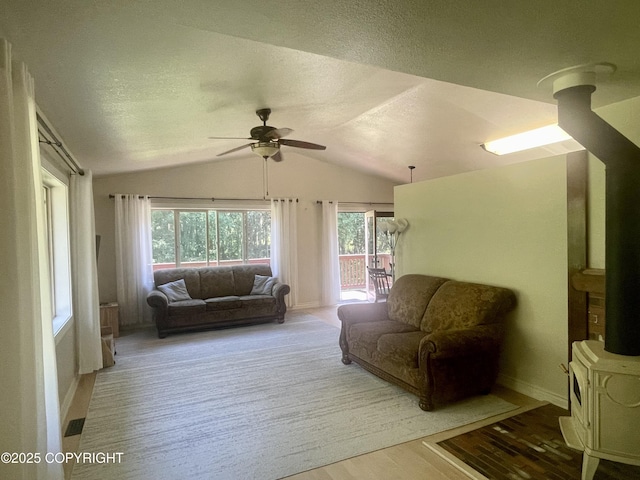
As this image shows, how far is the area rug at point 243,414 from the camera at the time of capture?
2.38 meters

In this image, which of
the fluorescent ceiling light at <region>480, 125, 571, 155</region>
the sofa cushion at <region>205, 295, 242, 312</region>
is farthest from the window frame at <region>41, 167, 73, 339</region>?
the fluorescent ceiling light at <region>480, 125, 571, 155</region>

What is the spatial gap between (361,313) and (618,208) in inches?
103

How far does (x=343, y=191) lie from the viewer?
750 cm

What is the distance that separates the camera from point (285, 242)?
686 cm

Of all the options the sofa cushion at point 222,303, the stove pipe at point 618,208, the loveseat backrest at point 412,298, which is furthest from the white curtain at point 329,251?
the stove pipe at point 618,208

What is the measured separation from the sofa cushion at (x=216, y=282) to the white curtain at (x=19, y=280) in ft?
14.1

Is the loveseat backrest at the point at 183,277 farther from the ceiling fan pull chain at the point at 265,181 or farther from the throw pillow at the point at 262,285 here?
the ceiling fan pull chain at the point at 265,181

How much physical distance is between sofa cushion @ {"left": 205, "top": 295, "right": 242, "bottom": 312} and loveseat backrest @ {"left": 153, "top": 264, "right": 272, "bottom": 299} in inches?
10.8

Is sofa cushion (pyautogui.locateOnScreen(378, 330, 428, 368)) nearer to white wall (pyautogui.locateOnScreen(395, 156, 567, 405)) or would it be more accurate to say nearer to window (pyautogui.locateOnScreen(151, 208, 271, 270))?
white wall (pyautogui.locateOnScreen(395, 156, 567, 405))

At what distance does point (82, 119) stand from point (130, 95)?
56cm

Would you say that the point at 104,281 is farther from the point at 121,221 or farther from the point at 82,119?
the point at 82,119

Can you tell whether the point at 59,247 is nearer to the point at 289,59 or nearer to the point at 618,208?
the point at 289,59

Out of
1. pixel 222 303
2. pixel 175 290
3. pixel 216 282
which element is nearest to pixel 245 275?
pixel 216 282

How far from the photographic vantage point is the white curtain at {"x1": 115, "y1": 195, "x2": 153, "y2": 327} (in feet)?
19.0
